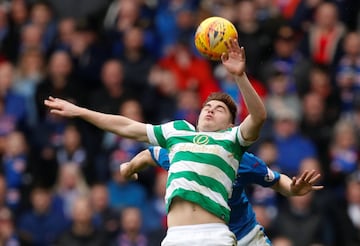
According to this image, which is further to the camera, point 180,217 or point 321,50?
point 321,50

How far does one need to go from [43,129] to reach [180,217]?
724cm

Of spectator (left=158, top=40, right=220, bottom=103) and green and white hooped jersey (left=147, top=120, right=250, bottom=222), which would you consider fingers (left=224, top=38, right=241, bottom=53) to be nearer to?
green and white hooped jersey (left=147, top=120, right=250, bottom=222)

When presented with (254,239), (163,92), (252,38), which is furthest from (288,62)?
(254,239)

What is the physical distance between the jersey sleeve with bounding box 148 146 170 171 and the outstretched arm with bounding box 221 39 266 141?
1135mm

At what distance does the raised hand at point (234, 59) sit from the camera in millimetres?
9617

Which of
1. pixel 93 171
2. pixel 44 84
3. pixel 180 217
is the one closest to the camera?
pixel 180 217

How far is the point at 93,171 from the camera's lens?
16438mm

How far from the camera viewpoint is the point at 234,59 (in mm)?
9688

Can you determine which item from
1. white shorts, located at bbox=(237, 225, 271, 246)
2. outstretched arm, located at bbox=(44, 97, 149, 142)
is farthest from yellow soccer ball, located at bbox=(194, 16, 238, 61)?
white shorts, located at bbox=(237, 225, 271, 246)

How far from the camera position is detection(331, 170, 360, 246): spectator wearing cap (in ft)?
49.0

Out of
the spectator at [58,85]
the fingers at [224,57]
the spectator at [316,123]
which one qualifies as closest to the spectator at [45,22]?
the spectator at [58,85]

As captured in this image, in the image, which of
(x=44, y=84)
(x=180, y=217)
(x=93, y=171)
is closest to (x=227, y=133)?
(x=180, y=217)

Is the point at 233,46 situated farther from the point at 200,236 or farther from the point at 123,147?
the point at 123,147

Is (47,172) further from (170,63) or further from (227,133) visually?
(227,133)
